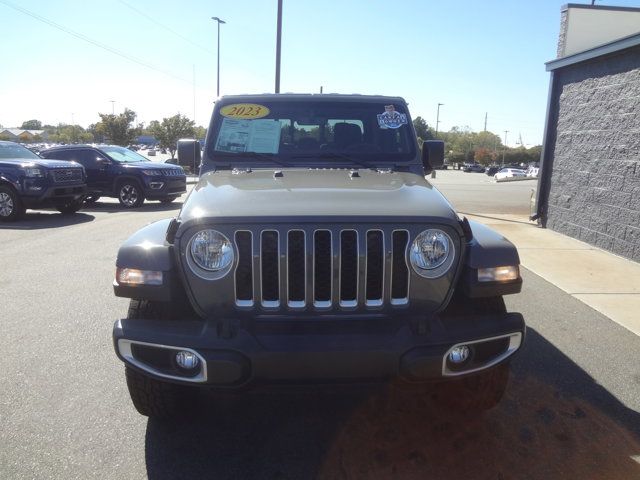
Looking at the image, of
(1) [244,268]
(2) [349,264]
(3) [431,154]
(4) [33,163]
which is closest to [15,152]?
(4) [33,163]

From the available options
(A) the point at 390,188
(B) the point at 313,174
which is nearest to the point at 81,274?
(B) the point at 313,174

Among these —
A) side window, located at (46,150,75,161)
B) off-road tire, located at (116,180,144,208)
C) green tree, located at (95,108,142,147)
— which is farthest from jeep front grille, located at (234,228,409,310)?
green tree, located at (95,108,142,147)

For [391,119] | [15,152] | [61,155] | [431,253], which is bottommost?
[431,253]

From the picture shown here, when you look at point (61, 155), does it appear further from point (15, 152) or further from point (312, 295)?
point (312, 295)

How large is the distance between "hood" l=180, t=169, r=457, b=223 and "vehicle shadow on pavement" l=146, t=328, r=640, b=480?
1.02 metres

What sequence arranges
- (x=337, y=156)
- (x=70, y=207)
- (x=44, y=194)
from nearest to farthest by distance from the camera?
(x=337, y=156) < (x=44, y=194) < (x=70, y=207)

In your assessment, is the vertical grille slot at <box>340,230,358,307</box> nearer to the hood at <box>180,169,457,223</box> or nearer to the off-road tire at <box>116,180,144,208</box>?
the hood at <box>180,169,457,223</box>

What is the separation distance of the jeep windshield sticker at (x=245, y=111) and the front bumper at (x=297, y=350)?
204 cm

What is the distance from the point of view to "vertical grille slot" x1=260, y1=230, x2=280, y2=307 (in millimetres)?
2561

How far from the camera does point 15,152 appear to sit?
39.3 ft

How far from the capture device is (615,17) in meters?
10.2

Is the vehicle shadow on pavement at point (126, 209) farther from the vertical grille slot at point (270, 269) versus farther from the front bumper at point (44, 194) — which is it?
the vertical grille slot at point (270, 269)

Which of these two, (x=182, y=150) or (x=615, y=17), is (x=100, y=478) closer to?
(x=182, y=150)

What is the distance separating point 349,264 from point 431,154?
2.06m
